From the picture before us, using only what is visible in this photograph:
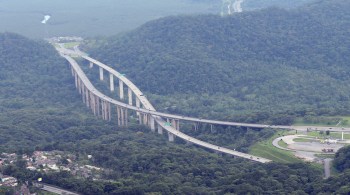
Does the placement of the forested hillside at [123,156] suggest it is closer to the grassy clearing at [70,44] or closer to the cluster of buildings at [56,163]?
the cluster of buildings at [56,163]

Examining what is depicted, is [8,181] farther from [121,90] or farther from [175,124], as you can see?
[121,90]

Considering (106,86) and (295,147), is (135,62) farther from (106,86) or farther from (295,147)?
(295,147)

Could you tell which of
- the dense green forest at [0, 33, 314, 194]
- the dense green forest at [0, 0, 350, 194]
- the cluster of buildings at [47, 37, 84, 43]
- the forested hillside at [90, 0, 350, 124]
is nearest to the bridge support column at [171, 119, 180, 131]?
the dense green forest at [0, 0, 350, 194]

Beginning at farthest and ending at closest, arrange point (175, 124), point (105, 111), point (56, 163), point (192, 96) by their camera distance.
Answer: point (192, 96) → point (105, 111) → point (175, 124) → point (56, 163)

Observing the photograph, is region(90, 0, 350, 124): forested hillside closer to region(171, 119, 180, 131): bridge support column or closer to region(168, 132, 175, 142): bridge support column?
region(171, 119, 180, 131): bridge support column

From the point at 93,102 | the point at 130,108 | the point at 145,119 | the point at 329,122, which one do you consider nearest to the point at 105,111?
the point at 93,102
